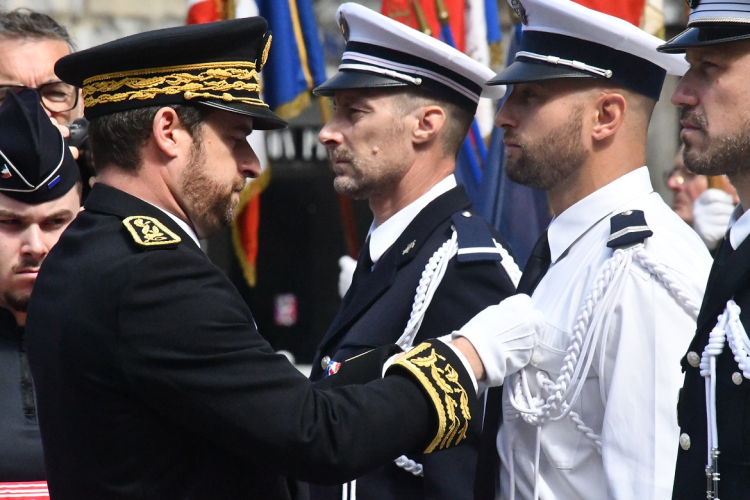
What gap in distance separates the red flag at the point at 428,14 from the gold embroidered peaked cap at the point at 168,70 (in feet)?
10.8

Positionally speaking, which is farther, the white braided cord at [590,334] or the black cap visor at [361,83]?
the black cap visor at [361,83]

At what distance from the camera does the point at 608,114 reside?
2932mm

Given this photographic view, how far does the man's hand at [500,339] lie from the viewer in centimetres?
246

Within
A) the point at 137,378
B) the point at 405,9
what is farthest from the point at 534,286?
the point at 405,9

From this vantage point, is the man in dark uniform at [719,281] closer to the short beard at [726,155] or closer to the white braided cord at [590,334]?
the short beard at [726,155]

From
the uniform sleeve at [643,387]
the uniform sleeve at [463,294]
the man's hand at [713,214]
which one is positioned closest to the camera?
the uniform sleeve at [643,387]

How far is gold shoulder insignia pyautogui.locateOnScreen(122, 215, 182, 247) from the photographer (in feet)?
7.19

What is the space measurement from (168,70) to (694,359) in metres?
1.40

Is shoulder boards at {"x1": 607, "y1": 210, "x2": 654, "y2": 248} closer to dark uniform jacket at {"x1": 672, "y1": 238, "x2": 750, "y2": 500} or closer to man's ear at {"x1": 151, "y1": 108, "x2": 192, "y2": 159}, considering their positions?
dark uniform jacket at {"x1": 672, "y1": 238, "x2": 750, "y2": 500}

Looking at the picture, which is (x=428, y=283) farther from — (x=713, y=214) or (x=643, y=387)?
(x=713, y=214)

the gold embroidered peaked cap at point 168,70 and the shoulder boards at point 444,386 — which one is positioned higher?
the gold embroidered peaked cap at point 168,70

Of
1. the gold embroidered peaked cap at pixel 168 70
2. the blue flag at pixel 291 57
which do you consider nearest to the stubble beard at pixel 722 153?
the gold embroidered peaked cap at pixel 168 70

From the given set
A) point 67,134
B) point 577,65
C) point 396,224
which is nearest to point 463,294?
point 396,224

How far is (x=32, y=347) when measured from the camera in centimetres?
233
